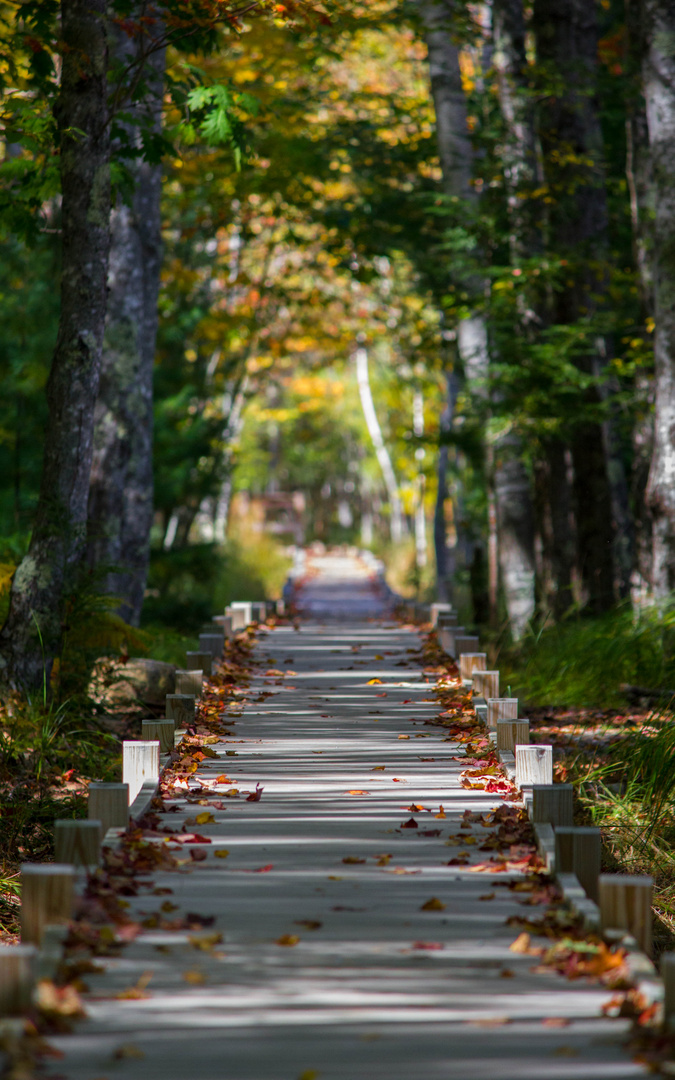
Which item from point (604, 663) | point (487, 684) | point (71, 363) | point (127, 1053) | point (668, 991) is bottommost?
point (127, 1053)

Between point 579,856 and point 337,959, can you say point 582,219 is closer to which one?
point 579,856

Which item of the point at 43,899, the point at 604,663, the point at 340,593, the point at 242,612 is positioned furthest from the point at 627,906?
the point at 340,593

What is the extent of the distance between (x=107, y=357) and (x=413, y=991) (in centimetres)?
995

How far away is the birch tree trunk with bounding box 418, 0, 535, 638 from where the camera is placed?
15055 mm

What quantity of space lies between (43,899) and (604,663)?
22.9 feet

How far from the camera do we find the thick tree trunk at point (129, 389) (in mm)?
12680

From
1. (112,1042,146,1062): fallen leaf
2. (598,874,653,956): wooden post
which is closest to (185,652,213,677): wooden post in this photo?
(598,874,653,956): wooden post

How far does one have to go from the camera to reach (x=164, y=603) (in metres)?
17.3

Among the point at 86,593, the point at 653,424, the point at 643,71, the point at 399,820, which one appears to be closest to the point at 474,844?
the point at 399,820

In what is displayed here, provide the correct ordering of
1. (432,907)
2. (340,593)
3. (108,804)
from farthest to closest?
1. (340,593)
2. (108,804)
3. (432,907)

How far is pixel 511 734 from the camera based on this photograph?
24.1ft

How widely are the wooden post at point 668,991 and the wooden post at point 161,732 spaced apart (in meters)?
4.04

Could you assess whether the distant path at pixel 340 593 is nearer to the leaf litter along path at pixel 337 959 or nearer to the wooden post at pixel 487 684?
the wooden post at pixel 487 684

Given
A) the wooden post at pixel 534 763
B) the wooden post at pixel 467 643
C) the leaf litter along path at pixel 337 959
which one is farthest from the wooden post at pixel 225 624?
the wooden post at pixel 534 763
